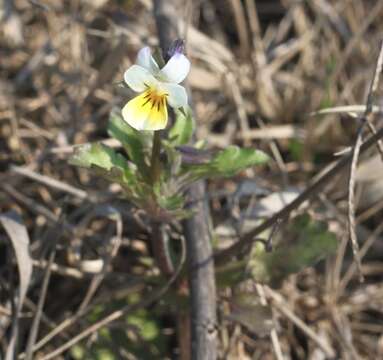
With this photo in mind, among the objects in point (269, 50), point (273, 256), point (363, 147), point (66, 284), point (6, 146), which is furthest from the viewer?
point (269, 50)

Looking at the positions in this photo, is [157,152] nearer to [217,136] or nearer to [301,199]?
[301,199]

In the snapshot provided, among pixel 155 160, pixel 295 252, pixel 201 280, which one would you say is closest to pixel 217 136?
pixel 295 252

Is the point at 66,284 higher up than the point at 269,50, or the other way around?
the point at 269,50

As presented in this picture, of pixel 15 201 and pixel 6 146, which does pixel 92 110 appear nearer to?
pixel 6 146

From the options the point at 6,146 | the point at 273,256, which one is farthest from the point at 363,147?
the point at 6,146

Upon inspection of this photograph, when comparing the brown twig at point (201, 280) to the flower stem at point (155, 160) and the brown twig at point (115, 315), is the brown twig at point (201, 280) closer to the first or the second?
the brown twig at point (115, 315)

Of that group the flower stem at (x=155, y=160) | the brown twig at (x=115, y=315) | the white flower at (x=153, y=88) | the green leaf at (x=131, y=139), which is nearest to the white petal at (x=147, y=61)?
the white flower at (x=153, y=88)
